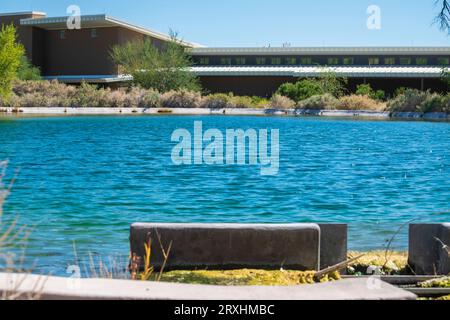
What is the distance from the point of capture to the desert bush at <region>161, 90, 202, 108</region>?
58312 mm

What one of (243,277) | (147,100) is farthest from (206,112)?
(243,277)

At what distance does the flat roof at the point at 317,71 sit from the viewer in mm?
59597

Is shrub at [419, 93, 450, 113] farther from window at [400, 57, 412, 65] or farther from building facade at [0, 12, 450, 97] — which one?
window at [400, 57, 412, 65]

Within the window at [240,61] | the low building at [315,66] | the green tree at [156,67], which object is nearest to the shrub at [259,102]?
the low building at [315,66]

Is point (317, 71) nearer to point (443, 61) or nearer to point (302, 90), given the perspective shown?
point (302, 90)

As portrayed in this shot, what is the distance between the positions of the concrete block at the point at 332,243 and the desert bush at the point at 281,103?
1924 inches

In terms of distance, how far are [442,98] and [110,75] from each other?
3212 cm

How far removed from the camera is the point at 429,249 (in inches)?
283

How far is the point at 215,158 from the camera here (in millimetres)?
25922

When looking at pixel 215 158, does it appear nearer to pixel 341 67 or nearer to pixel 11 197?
pixel 11 197

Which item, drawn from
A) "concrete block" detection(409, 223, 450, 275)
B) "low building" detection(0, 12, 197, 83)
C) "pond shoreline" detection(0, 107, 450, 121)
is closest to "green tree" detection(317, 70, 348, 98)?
"pond shoreline" detection(0, 107, 450, 121)

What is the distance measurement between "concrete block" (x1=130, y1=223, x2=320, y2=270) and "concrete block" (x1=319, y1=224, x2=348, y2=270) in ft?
1.70
